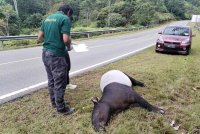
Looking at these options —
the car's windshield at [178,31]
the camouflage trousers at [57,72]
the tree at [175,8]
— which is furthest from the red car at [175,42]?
the tree at [175,8]

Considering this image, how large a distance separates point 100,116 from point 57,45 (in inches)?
56.4

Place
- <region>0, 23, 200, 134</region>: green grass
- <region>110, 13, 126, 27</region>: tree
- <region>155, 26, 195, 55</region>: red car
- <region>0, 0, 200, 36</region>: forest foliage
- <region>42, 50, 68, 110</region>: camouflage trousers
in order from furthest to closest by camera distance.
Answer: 1. <region>0, 0, 200, 36</region>: forest foliage
2. <region>110, 13, 126, 27</region>: tree
3. <region>155, 26, 195, 55</region>: red car
4. <region>42, 50, 68, 110</region>: camouflage trousers
5. <region>0, 23, 200, 134</region>: green grass

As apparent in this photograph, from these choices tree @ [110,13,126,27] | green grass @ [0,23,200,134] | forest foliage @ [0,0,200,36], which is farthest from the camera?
forest foliage @ [0,0,200,36]

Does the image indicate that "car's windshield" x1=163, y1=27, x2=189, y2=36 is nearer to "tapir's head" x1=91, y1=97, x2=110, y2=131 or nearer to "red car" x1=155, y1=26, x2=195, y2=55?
"red car" x1=155, y1=26, x2=195, y2=55

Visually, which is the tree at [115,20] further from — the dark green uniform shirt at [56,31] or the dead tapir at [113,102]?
the dark green uniform shirt at [56,31]

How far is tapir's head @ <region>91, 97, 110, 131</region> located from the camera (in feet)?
14.4

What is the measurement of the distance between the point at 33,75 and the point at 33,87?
64.2 inches

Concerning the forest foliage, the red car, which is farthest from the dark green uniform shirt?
the forest foliage

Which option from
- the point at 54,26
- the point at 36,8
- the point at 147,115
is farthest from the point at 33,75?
the point at 36,8

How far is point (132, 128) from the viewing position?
448 centimetres

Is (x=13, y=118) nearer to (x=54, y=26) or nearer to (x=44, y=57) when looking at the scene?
(x=44, y=57)

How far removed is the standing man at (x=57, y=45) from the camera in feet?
15.5

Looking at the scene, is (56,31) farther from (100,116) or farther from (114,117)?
(114,117)

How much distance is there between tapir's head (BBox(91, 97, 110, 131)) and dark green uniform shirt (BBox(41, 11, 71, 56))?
1101mm
